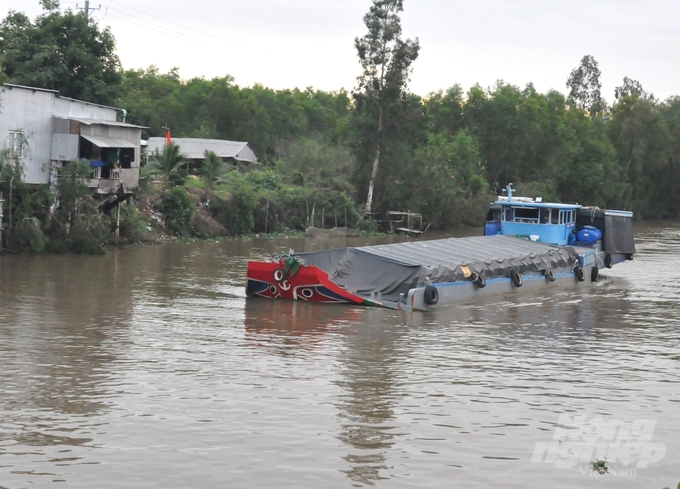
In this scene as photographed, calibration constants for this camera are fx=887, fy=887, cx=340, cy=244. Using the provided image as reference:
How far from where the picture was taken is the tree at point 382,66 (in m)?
52.7

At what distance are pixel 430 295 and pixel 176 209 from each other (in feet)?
66.4

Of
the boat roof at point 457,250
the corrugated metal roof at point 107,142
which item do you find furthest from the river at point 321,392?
the corrugated metal roof at point 107,142

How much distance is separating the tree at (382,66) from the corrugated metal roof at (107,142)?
20.8 metres

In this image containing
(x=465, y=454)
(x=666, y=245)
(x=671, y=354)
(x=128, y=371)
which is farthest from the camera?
Answer: (x=666, y=245)

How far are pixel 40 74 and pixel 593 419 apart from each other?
126 ft

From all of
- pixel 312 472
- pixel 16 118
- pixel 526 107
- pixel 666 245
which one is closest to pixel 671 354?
pixel 312 472

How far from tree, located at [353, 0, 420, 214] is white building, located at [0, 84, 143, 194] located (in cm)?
2058

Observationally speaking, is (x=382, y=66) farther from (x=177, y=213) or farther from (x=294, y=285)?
(x=294, y=285)

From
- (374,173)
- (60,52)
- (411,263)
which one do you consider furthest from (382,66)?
(411,263)

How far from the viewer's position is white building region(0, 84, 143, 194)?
101ft

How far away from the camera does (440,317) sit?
2219 cm

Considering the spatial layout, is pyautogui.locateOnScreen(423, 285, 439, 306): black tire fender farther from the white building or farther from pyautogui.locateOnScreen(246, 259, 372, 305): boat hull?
the white building

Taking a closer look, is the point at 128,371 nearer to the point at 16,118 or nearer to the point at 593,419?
the point at 593,419

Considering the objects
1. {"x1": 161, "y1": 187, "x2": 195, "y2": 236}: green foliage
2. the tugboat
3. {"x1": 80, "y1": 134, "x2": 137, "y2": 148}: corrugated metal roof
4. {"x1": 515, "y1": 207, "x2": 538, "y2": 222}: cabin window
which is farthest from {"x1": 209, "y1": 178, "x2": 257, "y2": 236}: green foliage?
{"x1": 515, "y1": 207, "x2": 538, "y2": 222}: cabin window
